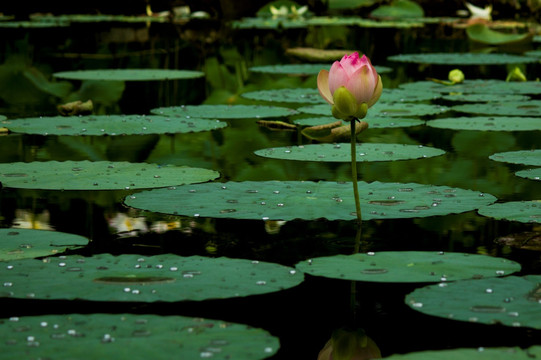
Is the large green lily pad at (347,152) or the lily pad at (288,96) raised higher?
the large green lily pad at (347,152)

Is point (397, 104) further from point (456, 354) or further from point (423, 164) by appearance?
point (456, 354)

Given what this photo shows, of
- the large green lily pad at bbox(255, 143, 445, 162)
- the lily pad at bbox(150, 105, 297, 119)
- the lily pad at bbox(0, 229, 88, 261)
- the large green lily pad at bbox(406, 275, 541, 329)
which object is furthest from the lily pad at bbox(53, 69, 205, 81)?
the large green lily pad at bbox(406, 275, 541, 329)

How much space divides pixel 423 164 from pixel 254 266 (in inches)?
73.1

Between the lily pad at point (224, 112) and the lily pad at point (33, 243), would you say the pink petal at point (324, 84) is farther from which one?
the lily pad at point (224, 112)

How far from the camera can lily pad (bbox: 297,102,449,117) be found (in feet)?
17.4

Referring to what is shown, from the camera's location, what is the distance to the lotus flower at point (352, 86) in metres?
2.68

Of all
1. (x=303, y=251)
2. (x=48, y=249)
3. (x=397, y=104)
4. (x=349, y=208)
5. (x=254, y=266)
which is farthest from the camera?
(x=397, y=104)

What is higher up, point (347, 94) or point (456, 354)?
point (347, 94)

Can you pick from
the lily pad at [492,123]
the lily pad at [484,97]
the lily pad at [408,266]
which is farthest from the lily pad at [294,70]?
the lily pad at [408,266]

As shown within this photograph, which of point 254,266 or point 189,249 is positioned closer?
point 254,266

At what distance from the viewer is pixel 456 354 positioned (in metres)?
1.63

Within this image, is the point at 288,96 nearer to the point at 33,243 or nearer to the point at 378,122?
the point at 378,122

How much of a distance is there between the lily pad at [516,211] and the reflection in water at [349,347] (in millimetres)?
963

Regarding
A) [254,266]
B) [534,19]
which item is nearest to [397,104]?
[254,266]
